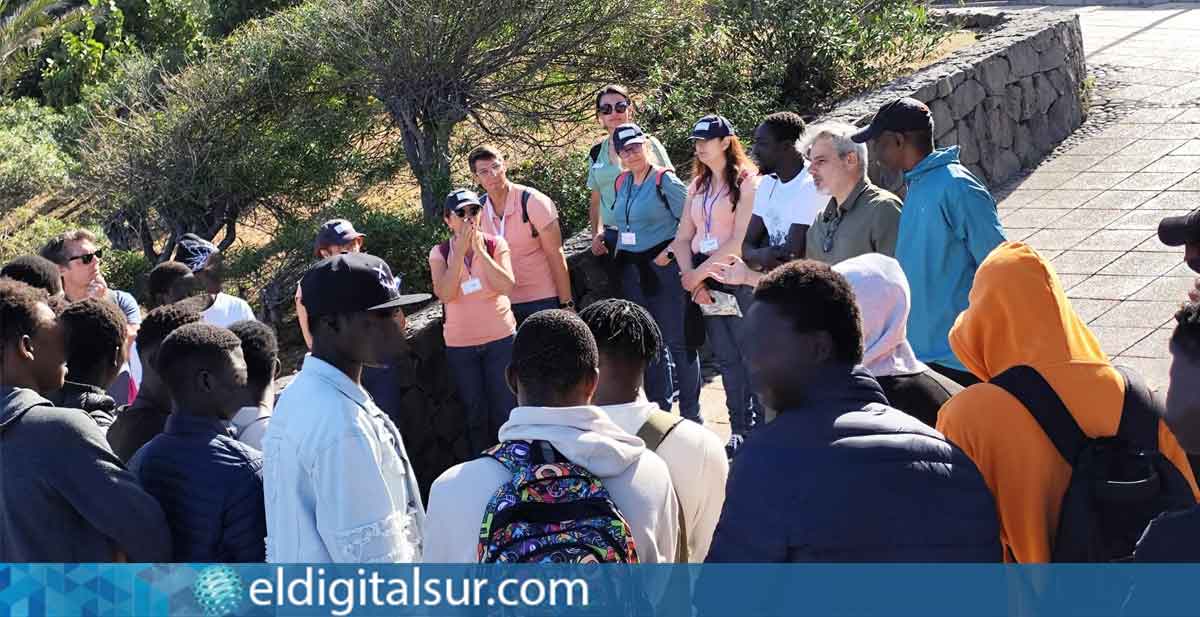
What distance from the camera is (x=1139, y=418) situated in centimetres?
351

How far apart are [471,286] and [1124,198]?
591 cm

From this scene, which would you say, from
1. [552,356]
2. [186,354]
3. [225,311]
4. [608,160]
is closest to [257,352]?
[186,354]

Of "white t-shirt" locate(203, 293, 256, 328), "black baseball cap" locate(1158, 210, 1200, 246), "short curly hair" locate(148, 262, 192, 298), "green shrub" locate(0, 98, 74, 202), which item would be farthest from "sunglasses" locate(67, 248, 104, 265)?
"green shrub" locate(0, 98, 74, 202)

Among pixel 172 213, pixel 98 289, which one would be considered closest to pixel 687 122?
pixel 172 213

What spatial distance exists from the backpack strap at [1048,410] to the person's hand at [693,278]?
3.25m

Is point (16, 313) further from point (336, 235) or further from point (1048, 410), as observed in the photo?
point (1048, 410)

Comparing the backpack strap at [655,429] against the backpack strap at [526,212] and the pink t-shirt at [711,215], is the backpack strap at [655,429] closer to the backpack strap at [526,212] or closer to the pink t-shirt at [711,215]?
the pink t-shirt at [711,215]

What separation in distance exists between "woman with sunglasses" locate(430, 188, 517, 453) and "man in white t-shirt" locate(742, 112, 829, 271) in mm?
1237

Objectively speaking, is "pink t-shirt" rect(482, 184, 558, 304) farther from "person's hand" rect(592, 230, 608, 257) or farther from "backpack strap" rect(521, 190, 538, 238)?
"person's hand" rect(592, 230, 608, 257)

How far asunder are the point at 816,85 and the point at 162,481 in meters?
8.34

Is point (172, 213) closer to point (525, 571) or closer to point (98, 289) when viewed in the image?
point (98, 289)

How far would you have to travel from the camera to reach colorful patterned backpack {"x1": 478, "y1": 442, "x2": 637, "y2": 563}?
3168 mm

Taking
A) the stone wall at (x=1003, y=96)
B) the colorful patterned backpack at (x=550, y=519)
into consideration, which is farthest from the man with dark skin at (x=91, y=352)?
the stone wall at (x=1003, y=96)

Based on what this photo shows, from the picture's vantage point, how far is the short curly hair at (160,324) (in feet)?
16.1
